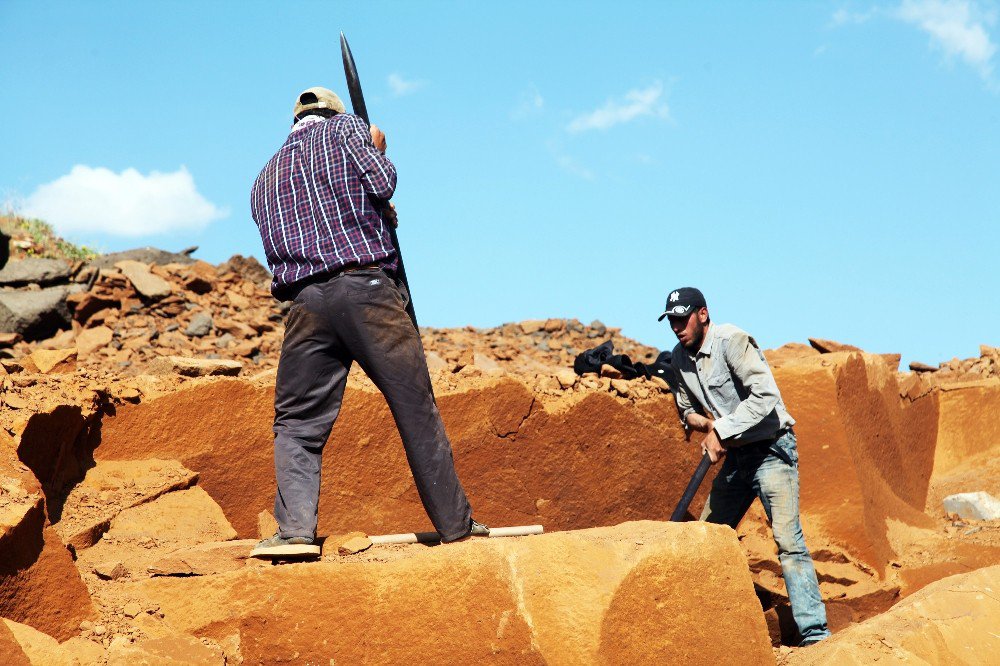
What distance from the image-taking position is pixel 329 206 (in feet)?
12.1

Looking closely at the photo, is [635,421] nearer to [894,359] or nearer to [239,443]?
[239,443]

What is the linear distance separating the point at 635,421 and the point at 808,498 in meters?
1.31

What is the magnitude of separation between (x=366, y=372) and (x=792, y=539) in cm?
211

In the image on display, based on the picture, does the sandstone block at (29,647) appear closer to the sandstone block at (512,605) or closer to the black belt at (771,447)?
the sandstone block at (512,605)

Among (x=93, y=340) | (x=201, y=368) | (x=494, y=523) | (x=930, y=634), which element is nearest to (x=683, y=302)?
(x=494, y=523)

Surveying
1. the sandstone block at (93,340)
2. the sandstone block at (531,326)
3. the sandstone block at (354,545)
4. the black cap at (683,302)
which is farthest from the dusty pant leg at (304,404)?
the sandstone block at (531,326)

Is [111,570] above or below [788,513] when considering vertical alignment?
above

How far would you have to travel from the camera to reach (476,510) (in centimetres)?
524

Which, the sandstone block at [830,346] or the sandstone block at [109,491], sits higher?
the sandstone block at [830,346]

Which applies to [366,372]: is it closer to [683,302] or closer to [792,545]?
[683,302]

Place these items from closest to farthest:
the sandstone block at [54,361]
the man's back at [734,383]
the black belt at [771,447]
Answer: the man's back at [734,383] → the black belt at [771,447] → the sandstone block at [54,361]

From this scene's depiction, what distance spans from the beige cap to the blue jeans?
2354mm

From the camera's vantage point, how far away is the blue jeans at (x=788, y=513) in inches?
174

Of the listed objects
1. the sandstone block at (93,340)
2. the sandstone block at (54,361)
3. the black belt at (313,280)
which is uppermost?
the sandstone block at (93,340)
